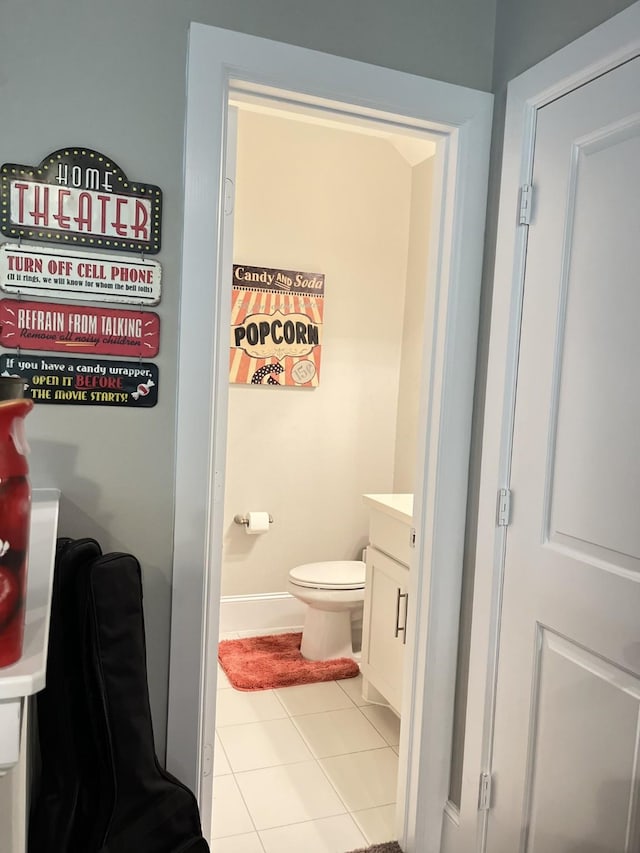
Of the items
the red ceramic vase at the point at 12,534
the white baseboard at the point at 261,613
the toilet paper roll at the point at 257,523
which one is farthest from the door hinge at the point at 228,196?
the white baseboard at the point at 261,613

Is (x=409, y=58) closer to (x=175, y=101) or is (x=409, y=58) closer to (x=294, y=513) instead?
(x=175, y=101)

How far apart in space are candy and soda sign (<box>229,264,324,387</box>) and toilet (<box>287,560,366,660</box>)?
0.97 metres

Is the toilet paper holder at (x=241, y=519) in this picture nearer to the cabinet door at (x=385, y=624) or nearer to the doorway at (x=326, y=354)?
the doorway at (x=326, y=354)

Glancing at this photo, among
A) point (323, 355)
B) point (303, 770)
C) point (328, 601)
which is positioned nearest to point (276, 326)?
point (323, 355)

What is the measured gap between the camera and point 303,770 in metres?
2.43

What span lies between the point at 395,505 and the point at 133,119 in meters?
1.63

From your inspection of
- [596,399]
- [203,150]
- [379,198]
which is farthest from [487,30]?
[379,198]

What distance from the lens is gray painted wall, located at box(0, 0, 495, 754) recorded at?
1485 millimetres

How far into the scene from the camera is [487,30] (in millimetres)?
1846

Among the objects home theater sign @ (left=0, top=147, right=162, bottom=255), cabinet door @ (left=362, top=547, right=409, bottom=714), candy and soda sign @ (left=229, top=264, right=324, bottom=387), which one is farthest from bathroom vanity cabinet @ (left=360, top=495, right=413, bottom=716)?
home theater sign @ (left=0, top=147, right=162, bottom=255)

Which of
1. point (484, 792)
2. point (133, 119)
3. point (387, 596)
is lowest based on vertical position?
point (484, 792)

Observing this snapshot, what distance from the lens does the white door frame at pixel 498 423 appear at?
66.7 inches

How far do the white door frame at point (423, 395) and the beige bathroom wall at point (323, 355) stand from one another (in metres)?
1.69

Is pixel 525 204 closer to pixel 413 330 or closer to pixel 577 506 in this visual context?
pixel 577 506
